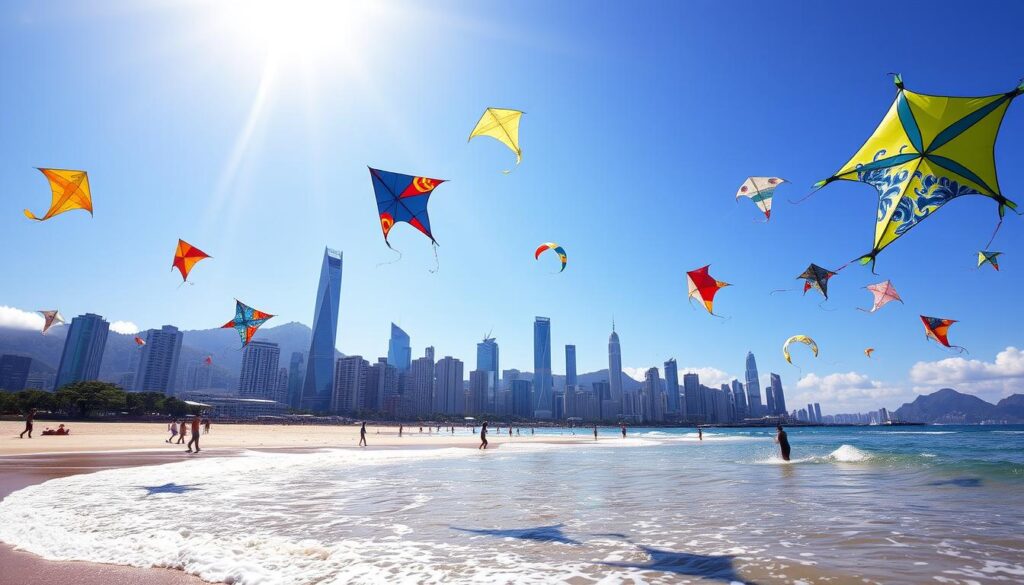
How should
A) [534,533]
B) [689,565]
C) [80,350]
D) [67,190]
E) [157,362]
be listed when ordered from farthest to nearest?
[157,362] → [80,350] → [67,190] → [534,533] → [689,565]

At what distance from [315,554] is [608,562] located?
13.1 feet

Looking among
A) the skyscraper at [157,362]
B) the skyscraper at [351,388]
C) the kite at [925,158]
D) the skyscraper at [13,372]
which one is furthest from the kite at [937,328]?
the skyscraper at [157,362]

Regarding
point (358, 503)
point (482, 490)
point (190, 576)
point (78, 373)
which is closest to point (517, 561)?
point (190, 576)

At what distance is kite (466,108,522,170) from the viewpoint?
13.7 meters

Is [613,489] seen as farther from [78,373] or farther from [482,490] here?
[78,373]

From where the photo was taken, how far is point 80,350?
16362cm

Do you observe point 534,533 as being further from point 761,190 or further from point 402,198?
point 761,190

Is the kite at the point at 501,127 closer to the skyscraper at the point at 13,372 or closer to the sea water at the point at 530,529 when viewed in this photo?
the sea water at the point at 530,529

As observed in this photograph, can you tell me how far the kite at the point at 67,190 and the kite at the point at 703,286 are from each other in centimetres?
2172

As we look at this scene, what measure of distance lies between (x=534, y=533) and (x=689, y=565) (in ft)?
8.65

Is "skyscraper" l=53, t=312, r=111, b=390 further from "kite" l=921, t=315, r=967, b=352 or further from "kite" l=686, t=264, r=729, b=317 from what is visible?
"kite" l=921, t=315, r=967, b=352

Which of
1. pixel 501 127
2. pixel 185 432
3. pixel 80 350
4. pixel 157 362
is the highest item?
pixel 80 350

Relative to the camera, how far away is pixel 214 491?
12133mm

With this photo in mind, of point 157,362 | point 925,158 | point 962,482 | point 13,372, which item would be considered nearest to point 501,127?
point 925,158
